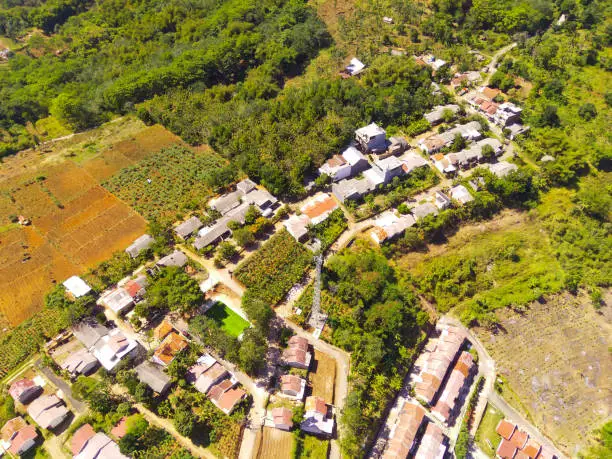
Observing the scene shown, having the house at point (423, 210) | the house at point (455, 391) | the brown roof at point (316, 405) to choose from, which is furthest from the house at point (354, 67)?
the brown roof at point (316, 405)

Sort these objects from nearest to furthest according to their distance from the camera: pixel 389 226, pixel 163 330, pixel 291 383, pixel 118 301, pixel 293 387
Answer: pixel 293 387 → pixel 291 383 → pixel 163 330 → pixel 118 301 → pixel 389 226

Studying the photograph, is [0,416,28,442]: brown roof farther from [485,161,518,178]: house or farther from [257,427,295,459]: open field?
[485,161,518,178]: house

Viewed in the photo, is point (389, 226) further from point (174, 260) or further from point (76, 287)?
point (76, 287)

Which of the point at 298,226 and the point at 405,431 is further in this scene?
the point at 298,226

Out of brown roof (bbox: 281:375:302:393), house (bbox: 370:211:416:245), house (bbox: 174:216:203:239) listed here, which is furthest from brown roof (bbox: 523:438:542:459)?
house (bbox: 174:216:203:239)

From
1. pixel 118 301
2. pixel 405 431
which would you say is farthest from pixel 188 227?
pixel 405 431

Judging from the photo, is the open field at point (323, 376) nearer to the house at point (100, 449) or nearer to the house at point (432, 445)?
the house at point (432, 445)

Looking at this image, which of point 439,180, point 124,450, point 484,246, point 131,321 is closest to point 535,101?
point 439,180
